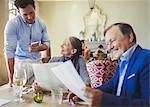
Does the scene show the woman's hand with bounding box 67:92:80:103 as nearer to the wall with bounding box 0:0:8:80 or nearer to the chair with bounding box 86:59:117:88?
the chair with bounding box 86:59:117:88

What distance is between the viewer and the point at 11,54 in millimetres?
1393

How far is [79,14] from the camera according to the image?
402 cm

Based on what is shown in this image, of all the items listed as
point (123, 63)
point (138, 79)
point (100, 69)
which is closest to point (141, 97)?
point (138, 79)

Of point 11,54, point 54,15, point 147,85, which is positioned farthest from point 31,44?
point 54,15

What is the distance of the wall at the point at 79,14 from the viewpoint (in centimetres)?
354

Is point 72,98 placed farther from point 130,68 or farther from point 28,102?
point 130,68

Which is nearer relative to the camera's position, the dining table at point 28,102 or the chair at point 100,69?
the dining table at point 28,102

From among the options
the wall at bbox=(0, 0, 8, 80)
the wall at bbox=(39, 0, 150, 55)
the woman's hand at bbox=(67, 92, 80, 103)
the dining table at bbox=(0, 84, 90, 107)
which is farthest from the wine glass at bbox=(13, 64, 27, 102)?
the wall at bbox=(39, 0, 150, 55)

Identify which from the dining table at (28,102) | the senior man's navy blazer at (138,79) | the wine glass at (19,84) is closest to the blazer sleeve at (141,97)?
the senior man's navy blazer at (138,79)

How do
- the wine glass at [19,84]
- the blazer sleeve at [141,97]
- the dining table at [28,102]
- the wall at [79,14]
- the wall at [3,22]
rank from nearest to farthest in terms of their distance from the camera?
the blazer sleeve at [141,97] < the dining table at [28,102] < the wine glass at [19,84] < the wall at [3,22] < the wall at [79,14]

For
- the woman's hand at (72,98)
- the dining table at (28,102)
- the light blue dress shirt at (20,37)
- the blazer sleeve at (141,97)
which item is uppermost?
the light blue dress shirt at (20,37)

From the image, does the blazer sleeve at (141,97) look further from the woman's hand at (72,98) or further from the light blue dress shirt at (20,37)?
the light blue dress shirt at (20,37)

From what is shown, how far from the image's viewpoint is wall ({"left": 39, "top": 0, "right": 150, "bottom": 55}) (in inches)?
139

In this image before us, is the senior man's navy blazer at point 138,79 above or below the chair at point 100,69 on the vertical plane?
above
